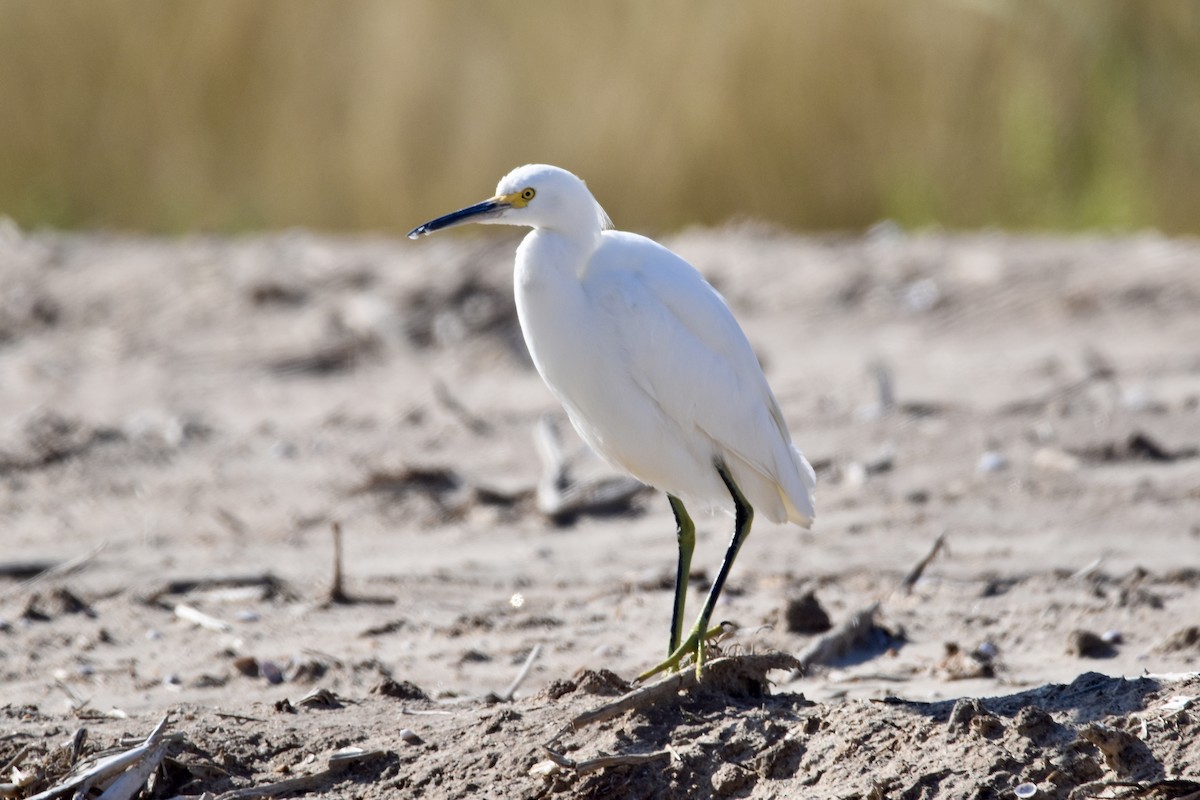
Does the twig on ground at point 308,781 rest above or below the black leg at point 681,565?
below

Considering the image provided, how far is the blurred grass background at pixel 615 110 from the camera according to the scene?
28.5ft

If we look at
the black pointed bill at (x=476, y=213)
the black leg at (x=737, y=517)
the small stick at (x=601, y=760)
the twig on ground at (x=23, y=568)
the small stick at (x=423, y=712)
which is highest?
the black pointed bill at (x=476, y=213)

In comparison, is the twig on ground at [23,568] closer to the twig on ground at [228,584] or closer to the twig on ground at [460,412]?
the twig on ground at [228,584]

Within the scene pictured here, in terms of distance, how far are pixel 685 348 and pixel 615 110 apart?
5773 mm

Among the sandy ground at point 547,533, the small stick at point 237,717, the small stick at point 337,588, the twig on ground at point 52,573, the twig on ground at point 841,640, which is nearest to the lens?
the sandy ground at point 547,533

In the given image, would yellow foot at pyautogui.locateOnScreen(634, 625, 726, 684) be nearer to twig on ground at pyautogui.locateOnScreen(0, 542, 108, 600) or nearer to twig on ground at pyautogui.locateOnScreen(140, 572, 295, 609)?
twig on ground at pyautogui.locateOnScreen(140, 572, 295, 609)

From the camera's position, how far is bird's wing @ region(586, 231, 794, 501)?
12.0ft

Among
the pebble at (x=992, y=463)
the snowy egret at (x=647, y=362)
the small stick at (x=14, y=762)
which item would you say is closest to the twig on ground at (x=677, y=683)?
the snowy egret at (x=647, y=362)

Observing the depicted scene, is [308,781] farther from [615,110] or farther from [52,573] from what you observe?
[615,110]

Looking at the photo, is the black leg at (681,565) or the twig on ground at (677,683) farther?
the black leg at (681,565)

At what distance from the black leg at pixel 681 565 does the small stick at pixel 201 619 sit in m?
1.29

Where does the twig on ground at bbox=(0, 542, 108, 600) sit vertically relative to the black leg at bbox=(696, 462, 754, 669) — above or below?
below

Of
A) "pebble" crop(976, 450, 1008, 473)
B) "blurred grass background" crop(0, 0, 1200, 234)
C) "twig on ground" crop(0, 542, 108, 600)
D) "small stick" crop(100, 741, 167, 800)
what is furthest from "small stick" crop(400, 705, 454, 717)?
"blurred grass background" crop(0, 0, 1200, 234)

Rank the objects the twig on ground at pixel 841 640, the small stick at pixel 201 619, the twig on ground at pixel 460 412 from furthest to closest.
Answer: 1. the twig on ground at pixel 460 412
2. the small stick at pixel 201 619
3. the twig on ground at pixel 841 640
